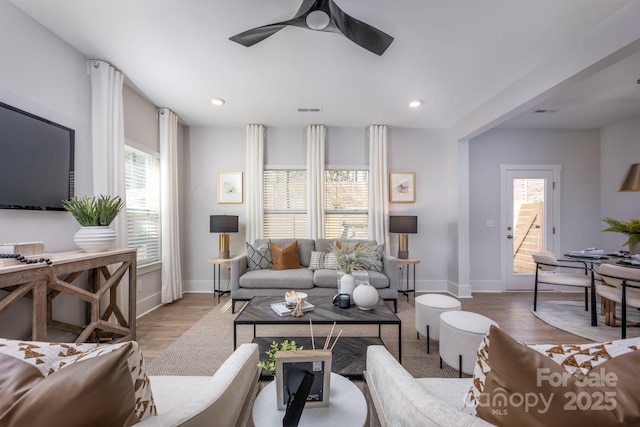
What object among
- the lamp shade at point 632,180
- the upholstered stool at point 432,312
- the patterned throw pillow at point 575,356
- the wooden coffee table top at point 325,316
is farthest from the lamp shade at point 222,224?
the lamp shade at point 632,180

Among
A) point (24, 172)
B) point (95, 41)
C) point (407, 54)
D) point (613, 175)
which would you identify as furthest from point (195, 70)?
point (613, 175)

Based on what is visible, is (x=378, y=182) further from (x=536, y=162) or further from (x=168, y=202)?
(x=168, y=202)

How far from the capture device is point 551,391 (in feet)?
1.98

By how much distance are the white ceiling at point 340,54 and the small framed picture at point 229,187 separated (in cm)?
98

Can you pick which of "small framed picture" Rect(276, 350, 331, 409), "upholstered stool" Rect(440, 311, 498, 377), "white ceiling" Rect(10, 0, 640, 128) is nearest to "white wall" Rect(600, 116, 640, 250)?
"white ceiling" Rect(10, 0, 640, 128)

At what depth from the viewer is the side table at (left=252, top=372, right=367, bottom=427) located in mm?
904

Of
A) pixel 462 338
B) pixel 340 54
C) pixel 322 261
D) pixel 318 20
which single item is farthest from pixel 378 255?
pixel 318 20

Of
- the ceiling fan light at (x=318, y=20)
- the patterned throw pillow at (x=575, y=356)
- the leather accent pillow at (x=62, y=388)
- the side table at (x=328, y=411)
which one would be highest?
the ceiling fan light at (x=318, y=20)

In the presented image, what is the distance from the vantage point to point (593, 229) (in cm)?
441

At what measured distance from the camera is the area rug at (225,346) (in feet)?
6.95

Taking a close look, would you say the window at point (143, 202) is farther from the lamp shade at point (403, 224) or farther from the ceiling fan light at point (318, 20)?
the lamp shade at point (403, 224)

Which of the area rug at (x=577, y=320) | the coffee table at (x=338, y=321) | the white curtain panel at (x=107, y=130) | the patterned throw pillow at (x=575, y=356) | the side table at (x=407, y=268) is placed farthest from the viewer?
the side table at (x=407, y=268)

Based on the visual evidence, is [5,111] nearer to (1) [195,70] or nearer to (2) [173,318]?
(1) [195,70]

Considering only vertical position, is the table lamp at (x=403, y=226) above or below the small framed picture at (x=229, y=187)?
below
